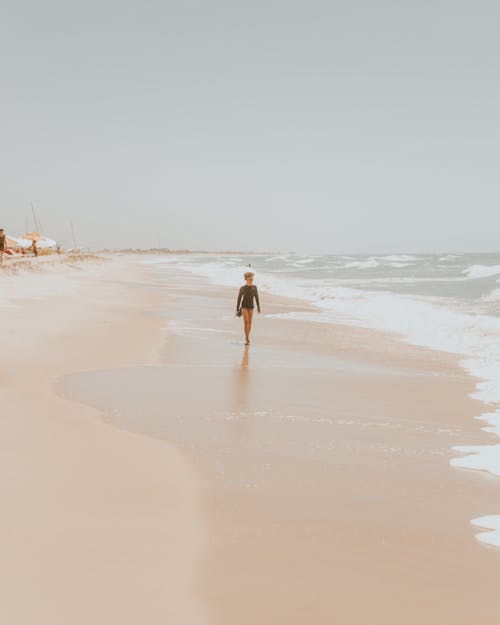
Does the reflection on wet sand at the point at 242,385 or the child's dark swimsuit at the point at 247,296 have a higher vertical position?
the child's dark swimsuit at the point at 247,296

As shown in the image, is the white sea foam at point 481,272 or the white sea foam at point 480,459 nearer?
the white sea foam at point 480,459

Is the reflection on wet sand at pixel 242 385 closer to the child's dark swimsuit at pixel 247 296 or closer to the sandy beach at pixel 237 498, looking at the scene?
the sandy beach at pixel 237 498

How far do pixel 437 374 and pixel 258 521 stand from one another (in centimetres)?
662

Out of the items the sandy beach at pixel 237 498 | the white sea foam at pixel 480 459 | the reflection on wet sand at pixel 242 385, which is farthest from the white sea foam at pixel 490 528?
the reflection on wet sand at pixel 242 385

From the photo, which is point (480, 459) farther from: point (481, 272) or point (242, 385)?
point (481, 272)

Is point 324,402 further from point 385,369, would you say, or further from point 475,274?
point 475,274

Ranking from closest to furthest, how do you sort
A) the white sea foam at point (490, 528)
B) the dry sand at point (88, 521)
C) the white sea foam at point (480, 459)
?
1. the dry sand at point (88, 521)
2. the white sea foam at point (490, 528)
3. the white sea foam at point (480, 459)

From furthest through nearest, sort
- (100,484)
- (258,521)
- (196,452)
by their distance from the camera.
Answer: (196,452) < (100,484) < (258,521)

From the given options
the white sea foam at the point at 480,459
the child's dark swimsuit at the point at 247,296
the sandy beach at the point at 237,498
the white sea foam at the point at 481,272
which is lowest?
the white sea foam at the point at 481,272


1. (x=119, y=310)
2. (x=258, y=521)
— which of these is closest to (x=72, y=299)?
(x=119, y=310)

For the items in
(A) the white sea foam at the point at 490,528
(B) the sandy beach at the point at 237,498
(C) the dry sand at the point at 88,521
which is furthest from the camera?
(A) the white sea foam at the point at 490,528

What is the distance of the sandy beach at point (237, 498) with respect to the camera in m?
2.92

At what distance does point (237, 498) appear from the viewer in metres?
4.21

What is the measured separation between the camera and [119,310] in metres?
18.5
